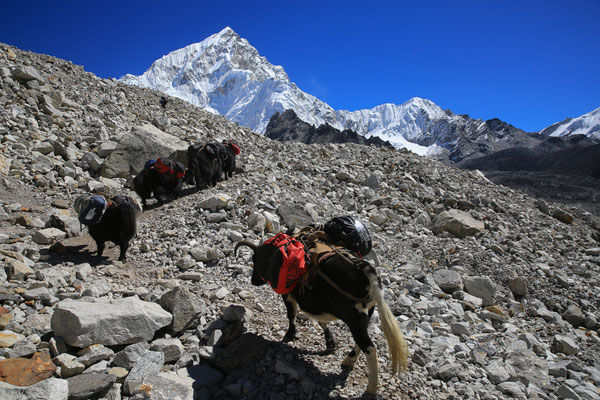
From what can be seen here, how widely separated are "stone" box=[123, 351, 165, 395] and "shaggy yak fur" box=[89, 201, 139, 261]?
2378 millimetres

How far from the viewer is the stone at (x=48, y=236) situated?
14.5 feet

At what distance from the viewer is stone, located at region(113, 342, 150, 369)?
2440 mm

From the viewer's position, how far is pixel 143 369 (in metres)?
2.41

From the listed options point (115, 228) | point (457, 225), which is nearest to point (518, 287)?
point (457, 225)

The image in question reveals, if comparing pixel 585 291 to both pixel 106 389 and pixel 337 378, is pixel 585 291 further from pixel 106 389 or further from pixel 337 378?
pixel 106 389

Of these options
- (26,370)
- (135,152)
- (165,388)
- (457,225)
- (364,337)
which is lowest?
(165,388)

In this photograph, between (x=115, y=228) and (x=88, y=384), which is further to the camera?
(x=115, y=228)

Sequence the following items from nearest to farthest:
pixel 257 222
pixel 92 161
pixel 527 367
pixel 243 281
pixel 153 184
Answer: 1. pixel 527 367
2. pixel 243 281
3. pixel 257 222
4. pixel 153 184
5. pixel 92 161

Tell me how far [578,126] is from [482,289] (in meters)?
193

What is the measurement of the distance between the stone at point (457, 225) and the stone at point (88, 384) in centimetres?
716

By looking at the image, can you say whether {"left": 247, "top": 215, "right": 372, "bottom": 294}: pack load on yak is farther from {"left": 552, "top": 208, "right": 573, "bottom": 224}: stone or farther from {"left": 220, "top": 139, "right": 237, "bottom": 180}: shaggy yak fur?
{"left": 552, "top": 208, "right": 573, "bottom": 224}: stone

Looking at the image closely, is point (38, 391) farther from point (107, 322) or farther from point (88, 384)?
point (107, 322)

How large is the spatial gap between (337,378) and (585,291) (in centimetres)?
597

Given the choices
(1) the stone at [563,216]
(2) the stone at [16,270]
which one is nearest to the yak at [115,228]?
(2) the stone at [16,270]
